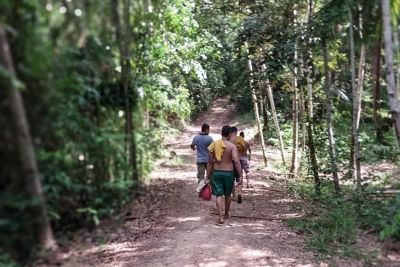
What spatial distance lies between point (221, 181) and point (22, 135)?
21.3 feet

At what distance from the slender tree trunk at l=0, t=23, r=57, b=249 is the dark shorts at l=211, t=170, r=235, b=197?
6.14 m

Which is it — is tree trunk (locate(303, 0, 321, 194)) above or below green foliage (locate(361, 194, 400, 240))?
above

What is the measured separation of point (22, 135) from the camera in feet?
8.43

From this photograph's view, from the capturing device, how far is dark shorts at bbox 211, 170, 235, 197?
877 cm

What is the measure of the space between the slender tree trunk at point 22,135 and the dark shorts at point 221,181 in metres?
6.14

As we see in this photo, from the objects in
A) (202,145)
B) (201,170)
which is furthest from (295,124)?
(202,145)

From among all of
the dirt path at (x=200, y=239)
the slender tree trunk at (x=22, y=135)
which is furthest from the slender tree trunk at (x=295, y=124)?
the slender tree trunk at (x=22, y=135)

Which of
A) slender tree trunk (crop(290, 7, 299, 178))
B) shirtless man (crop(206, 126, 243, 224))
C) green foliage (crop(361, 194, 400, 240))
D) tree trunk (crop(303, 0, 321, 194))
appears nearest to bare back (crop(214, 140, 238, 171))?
shirtless man (crop(206, 126, 243, 224))

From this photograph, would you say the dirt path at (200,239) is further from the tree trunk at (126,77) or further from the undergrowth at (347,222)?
the tree trunk at (126,77)

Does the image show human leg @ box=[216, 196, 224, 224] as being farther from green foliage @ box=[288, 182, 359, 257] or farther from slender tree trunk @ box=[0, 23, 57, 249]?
slender tree trunk @ box=[0, 23, 57, 249]

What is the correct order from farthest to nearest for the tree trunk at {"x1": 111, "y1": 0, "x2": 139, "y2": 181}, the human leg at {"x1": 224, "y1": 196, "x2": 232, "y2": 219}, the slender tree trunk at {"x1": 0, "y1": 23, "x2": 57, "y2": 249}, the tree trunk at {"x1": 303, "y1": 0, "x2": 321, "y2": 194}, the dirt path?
the tree trunk at {"x1": 303, "y1": 0, "x2": 321, "y2": 194}, the human leg at {"x1": 224, "y1": 196, "x2": 232, "y2": 219}, the dirt path, the tree trunk at {"x1": 111, "y1": 0, "x2": 139, "y2": 181}, the slender tree trunk at {"x1": 0, "y1": 23, "x2": 57, "y2": 249}

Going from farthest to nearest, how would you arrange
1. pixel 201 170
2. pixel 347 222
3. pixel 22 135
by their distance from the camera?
pixel 201 170
pixel 347 222
pixel 22 135

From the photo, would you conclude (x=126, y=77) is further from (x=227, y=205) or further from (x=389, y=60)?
(x=227, y=205)

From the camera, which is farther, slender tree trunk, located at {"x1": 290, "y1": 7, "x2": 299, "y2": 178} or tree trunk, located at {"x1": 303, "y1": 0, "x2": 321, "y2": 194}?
slender tree trunk, located at {"x1": 290, "y1": 7, "x2": 299, "y2": 178}
